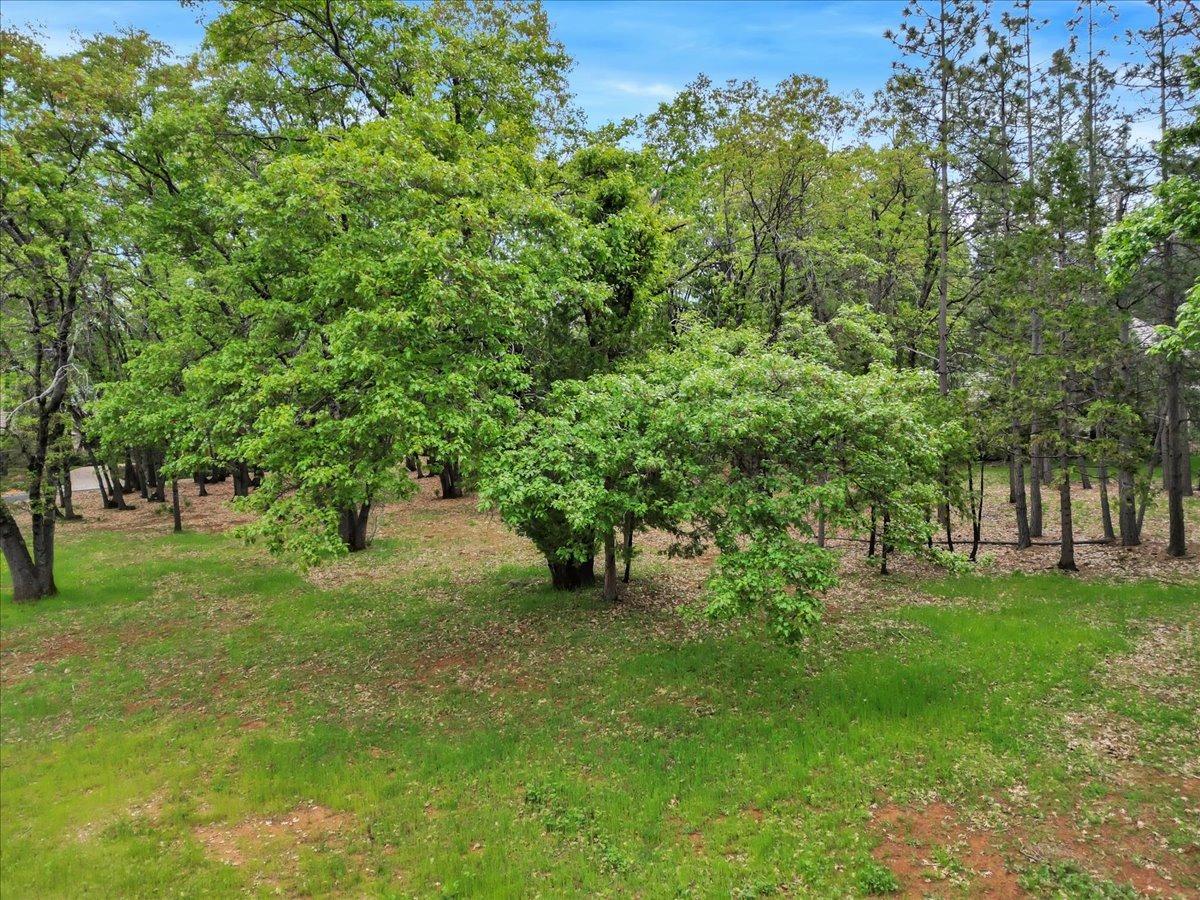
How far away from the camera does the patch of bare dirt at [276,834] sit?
23.6 feet

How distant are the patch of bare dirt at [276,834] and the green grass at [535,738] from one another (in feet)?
0.22

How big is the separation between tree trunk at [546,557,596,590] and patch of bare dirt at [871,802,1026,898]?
9453 millimetres

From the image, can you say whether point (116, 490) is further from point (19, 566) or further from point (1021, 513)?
point (1021, 513)

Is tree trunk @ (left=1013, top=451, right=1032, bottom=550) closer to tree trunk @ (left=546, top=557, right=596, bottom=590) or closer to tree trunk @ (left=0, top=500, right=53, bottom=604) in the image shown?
tree trunk @ (left=546, top=557, right=596, bottom=590)

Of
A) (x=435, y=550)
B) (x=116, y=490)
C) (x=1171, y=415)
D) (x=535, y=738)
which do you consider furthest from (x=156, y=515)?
(x=1171, y=415)

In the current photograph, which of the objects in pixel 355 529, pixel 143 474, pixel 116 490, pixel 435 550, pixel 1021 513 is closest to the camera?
pixel 1021 513

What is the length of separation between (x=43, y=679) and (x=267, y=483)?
696 centimetres

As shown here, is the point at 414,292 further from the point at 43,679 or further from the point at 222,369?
the point at 43,679

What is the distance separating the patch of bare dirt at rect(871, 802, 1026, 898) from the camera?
6.23 meters

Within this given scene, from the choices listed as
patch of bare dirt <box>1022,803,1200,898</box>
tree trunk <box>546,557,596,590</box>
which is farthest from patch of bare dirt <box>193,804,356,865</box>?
tree trunk <box>546,557,596,590</box>

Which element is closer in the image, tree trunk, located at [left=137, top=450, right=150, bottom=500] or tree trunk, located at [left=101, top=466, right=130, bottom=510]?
tree trunk, located at [left=101, top=466, right=130, bottom=510]

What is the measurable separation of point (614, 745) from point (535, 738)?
1239 mm

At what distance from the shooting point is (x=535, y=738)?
9391 millimetres

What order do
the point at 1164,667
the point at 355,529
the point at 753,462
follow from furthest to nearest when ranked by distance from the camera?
the point at 355,529 → the point at 1164,667 → the point at 753,462
